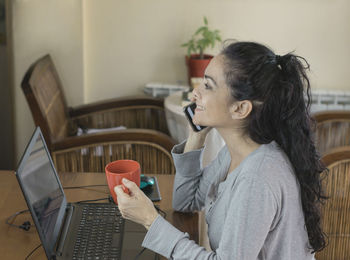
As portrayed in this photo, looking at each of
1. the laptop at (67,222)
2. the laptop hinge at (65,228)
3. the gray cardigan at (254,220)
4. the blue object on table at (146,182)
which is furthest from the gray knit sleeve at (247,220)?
the blue object on table at (146,182)

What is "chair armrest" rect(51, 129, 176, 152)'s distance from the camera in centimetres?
209

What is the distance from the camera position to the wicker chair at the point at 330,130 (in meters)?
2.49

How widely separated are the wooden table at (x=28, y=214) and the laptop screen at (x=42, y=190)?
78mm

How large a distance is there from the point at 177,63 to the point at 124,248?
1.83 meters

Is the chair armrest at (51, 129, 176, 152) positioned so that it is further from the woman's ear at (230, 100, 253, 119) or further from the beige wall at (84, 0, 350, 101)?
the woman's ear at (230, 100, 253, 119)

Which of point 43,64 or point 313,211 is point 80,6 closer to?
point 43,64

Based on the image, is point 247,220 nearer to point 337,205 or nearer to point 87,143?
point 337,205

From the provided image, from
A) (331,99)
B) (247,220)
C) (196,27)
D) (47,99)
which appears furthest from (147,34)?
(247,220)

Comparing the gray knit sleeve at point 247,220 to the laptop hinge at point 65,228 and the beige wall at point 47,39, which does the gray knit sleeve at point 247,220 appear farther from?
the beige wall at point 47,39

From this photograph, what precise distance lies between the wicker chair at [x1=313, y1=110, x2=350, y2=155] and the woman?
143 centimetres

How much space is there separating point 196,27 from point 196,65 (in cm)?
27

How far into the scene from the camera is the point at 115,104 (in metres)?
2.60

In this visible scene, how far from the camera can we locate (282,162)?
A: 3.42ft

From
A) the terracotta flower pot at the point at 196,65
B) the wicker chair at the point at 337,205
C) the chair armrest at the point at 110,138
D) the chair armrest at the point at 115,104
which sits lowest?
the wicker chair at the point at 337,205
